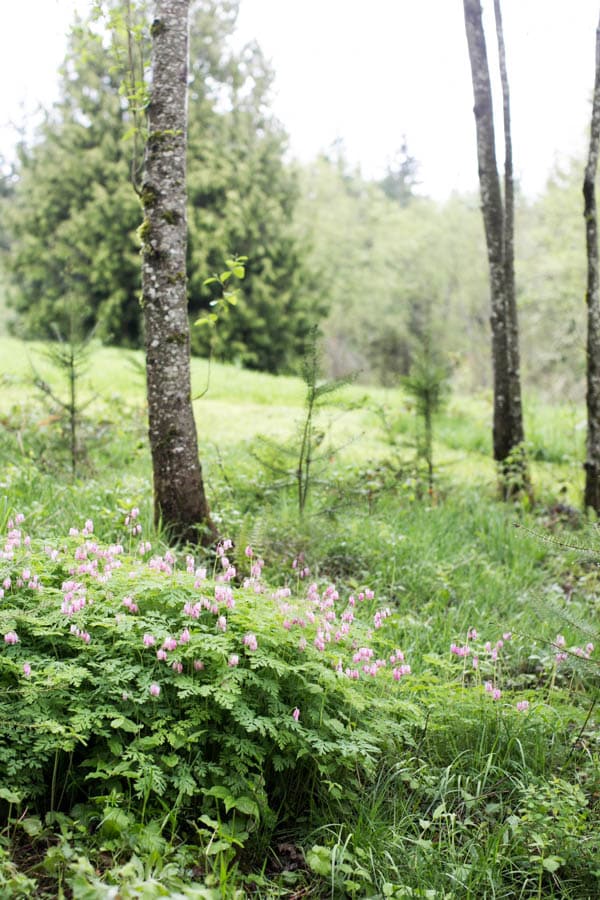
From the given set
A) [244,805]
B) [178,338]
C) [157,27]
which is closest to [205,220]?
[157,27]

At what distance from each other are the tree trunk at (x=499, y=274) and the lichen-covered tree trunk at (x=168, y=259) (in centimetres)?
380

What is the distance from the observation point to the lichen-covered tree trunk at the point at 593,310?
6.57 metres

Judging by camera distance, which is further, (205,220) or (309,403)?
(205,220)

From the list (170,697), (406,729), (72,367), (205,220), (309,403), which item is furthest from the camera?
(205,220)

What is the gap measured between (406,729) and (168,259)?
3.08 meters

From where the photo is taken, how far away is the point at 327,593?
11.2ft

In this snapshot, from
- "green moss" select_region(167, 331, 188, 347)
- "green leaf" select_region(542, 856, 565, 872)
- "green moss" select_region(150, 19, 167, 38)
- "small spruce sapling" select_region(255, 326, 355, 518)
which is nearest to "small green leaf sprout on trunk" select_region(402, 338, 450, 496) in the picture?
"small spruce sapling" select_region(255, 326, 355, 518)

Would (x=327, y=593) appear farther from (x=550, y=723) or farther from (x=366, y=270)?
(x=366, y=270)

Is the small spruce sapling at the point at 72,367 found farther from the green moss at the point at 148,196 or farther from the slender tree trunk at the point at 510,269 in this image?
the slender tree trunk at the point at 510,269

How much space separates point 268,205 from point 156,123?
15588 millimetres

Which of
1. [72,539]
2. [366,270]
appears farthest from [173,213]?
[366,270]

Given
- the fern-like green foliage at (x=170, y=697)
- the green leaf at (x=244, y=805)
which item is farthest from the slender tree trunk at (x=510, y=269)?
the green leaf at (x=244, y=805)

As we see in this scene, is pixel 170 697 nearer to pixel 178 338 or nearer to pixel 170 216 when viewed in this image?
pixel 178 338

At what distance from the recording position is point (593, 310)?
6.68m
